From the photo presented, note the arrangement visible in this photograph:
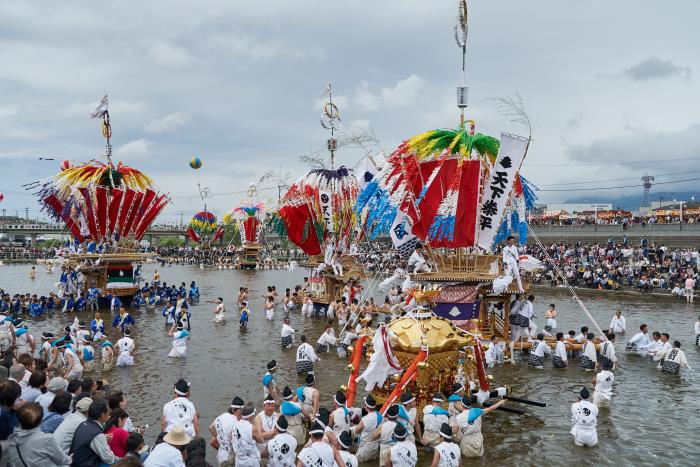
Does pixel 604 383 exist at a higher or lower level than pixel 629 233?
lower

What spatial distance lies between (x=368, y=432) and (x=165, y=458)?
3.82 m

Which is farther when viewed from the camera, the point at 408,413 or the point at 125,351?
the point at 125,351

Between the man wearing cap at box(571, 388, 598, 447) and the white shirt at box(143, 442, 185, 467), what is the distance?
7.06m

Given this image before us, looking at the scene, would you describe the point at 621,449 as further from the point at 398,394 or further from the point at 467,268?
the point at 467,268

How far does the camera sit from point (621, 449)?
30.7 feet

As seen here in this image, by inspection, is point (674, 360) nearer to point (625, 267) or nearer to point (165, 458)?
point (165, 458)

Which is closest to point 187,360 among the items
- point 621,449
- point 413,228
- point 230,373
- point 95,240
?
point 230,373

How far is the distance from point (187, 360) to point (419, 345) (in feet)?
29.5

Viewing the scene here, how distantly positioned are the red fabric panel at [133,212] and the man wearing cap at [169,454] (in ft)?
75.3

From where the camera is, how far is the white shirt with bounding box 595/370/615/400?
1108 cm

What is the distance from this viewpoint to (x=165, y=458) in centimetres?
543

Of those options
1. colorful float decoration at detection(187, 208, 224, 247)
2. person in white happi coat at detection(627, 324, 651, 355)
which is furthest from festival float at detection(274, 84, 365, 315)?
colorful float decoration at detection(187, 208, 224, 247)

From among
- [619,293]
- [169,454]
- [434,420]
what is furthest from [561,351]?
[619,293]

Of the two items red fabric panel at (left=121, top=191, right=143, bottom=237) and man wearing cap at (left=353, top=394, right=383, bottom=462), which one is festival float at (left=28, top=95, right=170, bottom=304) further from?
man wearing cap at (left=353, top=394, right=383, bottom=462)
